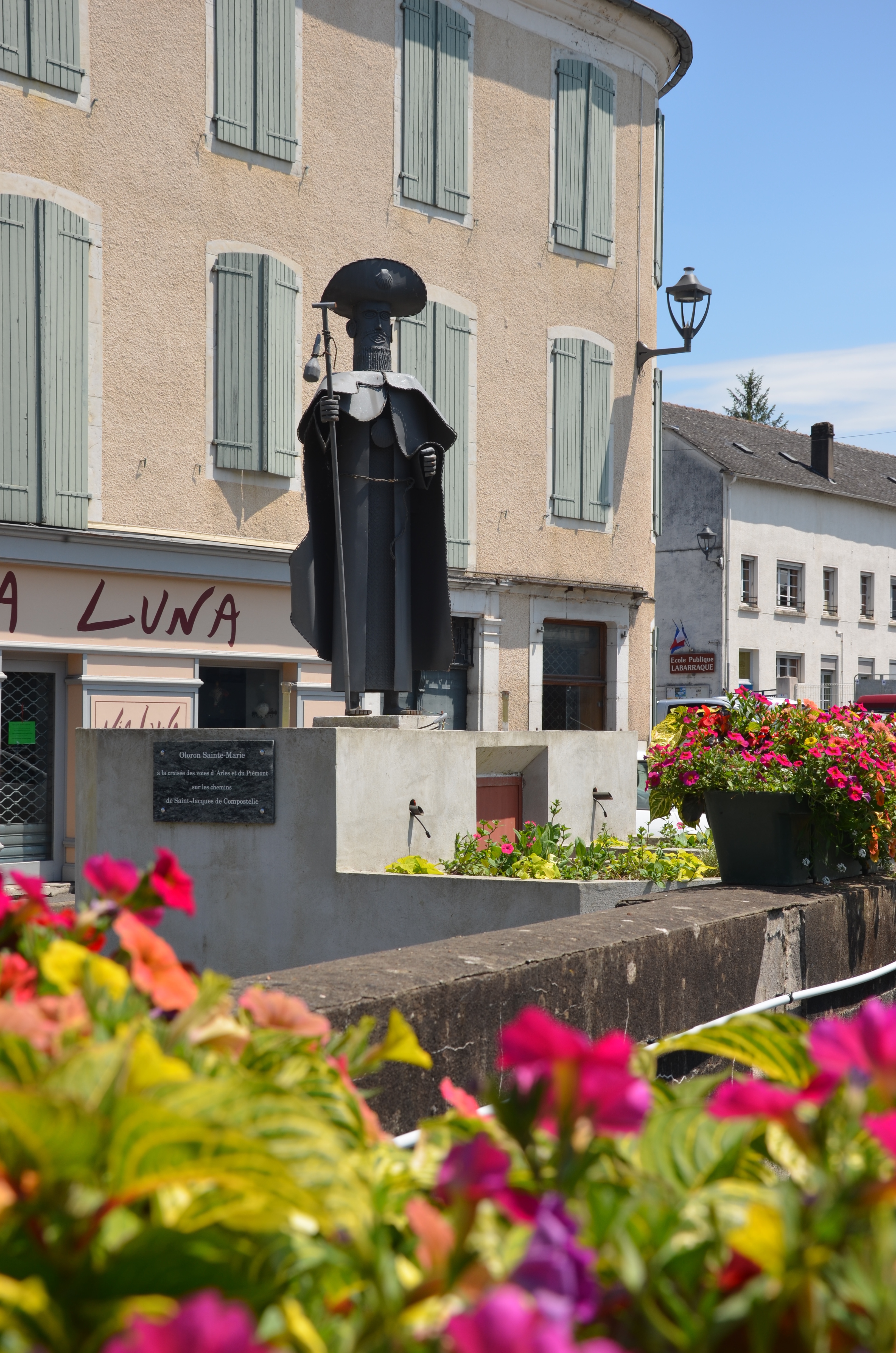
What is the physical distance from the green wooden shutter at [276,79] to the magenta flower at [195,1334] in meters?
14.6

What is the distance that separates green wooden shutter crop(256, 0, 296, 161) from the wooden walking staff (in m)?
7.60

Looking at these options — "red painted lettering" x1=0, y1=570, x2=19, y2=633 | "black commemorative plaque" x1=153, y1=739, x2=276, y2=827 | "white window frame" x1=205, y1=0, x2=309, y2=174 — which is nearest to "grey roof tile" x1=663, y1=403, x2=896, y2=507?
"white window frame" x1=205, y1=0, x2=309, y2=174

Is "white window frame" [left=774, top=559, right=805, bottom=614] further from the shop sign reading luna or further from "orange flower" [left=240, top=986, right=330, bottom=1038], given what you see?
"orange flower" [left=240, top=986, right=330, bottom=1038]

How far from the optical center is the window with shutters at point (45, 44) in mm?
11914

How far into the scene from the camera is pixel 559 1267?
69cm

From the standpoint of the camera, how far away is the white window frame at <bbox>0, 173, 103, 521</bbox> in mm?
12680

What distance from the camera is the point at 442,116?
1565cm

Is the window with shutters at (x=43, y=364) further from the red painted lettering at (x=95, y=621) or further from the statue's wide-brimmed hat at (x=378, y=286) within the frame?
the statue's wide-brimmed hat at (x=378, y=286)

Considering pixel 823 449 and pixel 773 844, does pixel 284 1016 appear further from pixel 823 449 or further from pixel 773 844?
pixel 823 449

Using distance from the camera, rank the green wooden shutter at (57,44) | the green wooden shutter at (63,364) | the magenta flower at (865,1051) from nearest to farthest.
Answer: the magenta flower at (865,1051) → the green wooden shutter at (57,44) → the green wooden shutter at (63,364)

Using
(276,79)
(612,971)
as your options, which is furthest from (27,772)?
(612,971)

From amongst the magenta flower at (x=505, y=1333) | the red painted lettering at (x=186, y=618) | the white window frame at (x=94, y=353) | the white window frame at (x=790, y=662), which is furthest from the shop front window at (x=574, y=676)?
the magenta flower at (x=505, y=1333)

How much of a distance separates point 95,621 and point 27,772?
1.54 metres

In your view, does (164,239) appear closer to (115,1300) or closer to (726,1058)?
(726,1058)
